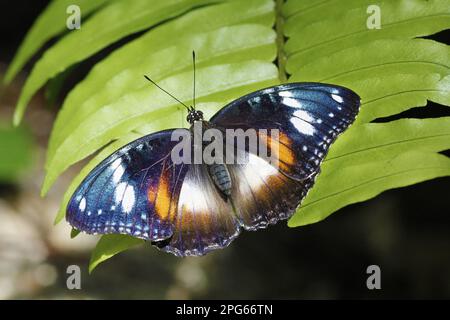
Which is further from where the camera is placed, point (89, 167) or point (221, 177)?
point (221, 177)

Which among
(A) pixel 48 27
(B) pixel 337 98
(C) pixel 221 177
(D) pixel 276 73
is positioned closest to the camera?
(B) pixel 337 98

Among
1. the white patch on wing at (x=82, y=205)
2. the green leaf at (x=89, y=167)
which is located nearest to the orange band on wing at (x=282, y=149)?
the green leaf at (x=89, y=167)

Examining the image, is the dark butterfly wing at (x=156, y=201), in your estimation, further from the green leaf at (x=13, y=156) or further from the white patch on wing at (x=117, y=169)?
the green leaf at (x=13, y=156)

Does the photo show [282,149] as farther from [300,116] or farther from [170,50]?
[170,50]

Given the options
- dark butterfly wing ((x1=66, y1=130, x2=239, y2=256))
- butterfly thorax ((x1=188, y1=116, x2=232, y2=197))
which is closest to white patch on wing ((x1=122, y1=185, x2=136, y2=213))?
dark butterfly wing ((x1=66, y1=130, x2=239, y2=256))

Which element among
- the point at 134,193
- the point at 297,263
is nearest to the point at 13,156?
the point at 297,263

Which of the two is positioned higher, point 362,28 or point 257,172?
point 362,28
